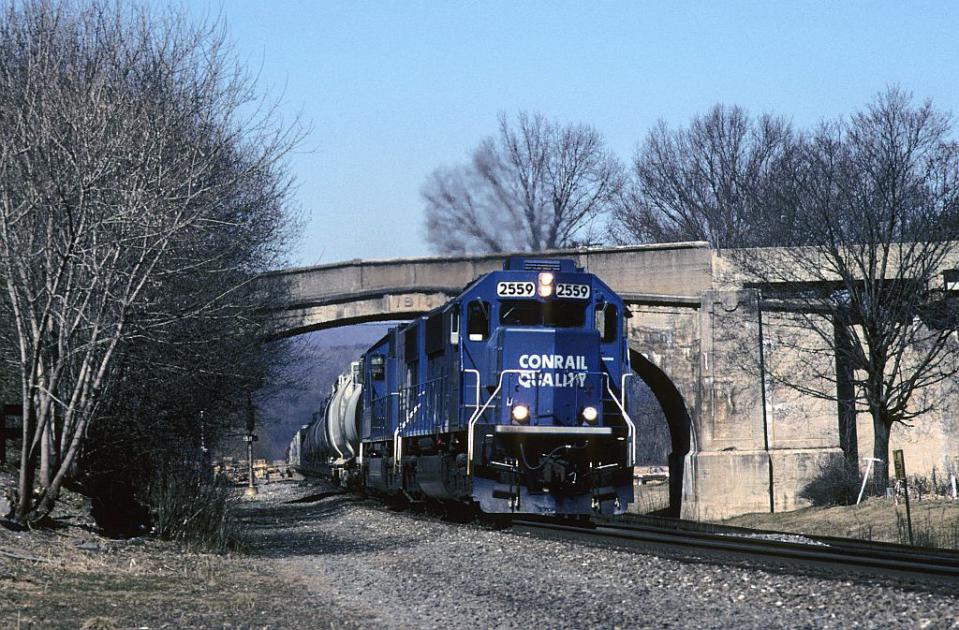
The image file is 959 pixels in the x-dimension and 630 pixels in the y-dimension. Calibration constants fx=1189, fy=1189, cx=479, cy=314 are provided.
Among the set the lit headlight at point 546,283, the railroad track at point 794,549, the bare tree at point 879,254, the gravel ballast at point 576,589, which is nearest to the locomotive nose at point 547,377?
the lit headlight at point 546,283

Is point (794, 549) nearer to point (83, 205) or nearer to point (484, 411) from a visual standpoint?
point (484, 411)

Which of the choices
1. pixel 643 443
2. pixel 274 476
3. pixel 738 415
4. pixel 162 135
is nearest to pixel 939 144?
pixel 738 415

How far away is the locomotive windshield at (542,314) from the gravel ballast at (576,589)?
3131 millimetres

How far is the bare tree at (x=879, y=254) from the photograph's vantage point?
27309mm

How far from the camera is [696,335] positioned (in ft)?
105

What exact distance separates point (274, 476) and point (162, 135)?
2381 inches

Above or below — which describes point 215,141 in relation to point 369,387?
above

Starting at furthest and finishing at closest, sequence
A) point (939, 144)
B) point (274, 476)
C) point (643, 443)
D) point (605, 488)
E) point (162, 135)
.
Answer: point (643, 443) → point (274, 476) → point (939, 144) → point (605, 488) → point (162, 135)

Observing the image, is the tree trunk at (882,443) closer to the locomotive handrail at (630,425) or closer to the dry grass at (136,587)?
the locomotive handrail at (630,425)

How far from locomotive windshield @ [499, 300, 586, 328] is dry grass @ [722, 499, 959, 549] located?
673 centimetres

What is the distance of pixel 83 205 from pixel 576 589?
7.51 meters

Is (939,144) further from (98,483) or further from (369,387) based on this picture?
(98,483)

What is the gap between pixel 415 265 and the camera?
32.1 metres

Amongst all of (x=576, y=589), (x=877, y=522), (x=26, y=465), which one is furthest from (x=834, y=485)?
(x=26, y=465)
